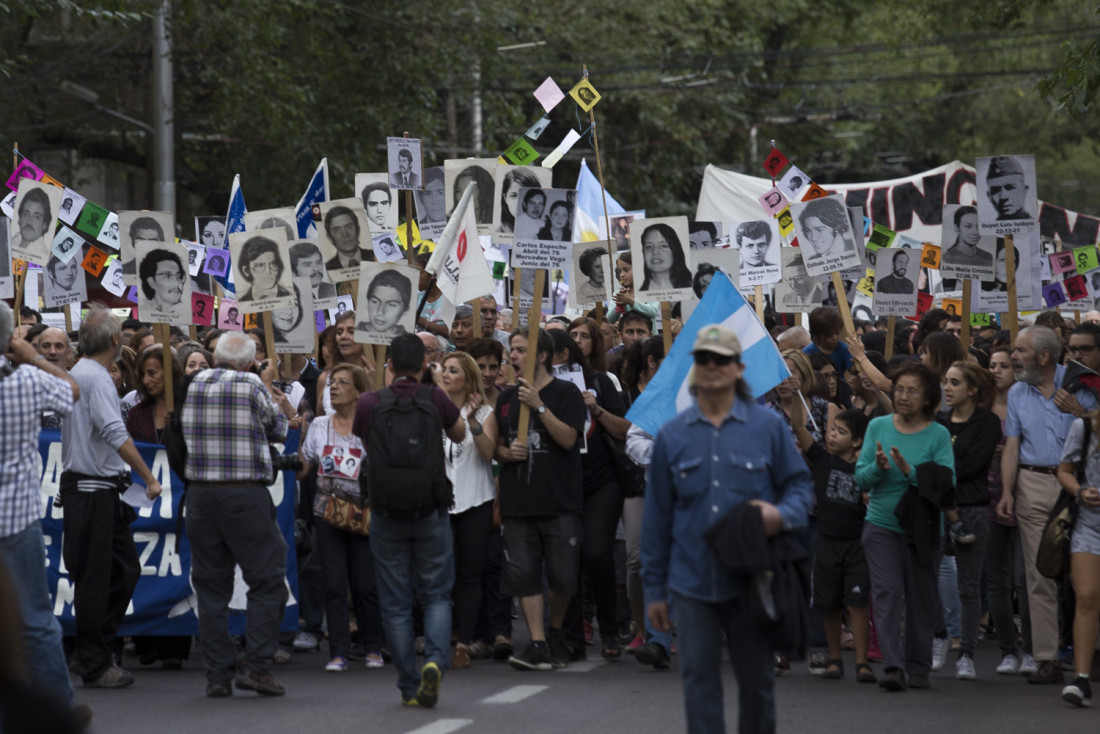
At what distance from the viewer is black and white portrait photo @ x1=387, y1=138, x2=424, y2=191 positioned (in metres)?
12.5

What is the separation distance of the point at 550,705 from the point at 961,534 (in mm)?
2670

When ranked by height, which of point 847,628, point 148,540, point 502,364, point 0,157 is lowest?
point 847,628

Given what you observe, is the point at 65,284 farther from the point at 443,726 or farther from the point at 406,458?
the point at 443,726

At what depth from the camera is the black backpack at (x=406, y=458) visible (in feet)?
27.8

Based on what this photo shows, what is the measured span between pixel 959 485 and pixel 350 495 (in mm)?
3601

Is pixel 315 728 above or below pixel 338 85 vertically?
below

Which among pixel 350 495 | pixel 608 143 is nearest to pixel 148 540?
pixel 350 495

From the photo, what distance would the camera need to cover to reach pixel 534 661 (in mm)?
9695

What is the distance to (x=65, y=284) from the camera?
1341cm

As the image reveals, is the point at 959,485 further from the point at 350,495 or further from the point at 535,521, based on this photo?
the point at 350,495

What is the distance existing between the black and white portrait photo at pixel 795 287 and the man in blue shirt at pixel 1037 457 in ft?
17.7

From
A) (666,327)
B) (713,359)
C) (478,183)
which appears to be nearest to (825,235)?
(666,327)

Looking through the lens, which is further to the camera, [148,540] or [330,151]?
[330,151]

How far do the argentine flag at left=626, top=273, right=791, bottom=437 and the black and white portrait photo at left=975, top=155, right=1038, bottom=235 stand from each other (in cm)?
387
